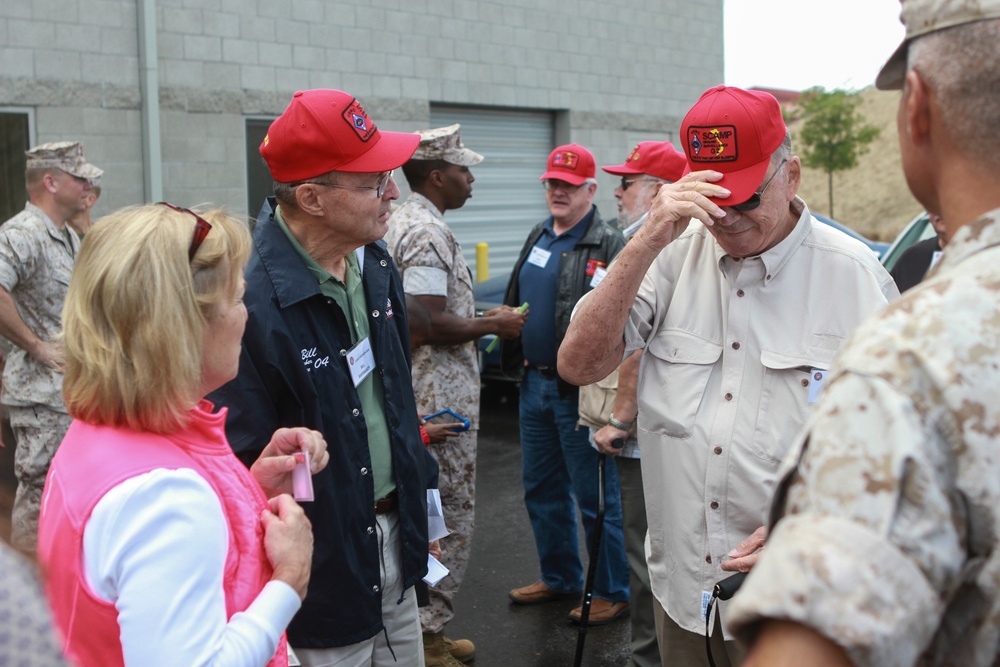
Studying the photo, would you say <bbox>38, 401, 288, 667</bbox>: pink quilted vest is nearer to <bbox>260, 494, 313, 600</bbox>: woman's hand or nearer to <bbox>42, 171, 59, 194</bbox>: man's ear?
<bbox>260, 494, 313, 600</bbox>: woman's hand

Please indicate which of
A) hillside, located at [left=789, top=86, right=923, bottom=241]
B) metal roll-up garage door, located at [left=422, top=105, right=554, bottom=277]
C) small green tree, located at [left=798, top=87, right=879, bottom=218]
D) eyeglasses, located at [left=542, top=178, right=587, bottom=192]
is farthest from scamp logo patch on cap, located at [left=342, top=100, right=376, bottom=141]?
hillside, located at [left=789, top=86, right=923, bottom=241]

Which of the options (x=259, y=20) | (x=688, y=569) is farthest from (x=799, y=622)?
(x=259, y=20)

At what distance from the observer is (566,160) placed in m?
5.71

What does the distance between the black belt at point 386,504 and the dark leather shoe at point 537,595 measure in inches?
104

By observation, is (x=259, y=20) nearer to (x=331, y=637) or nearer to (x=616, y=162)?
(x=616, y=162)

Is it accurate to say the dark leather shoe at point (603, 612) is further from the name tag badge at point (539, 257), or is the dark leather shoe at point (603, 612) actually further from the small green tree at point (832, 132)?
the small green tree at point (832, 132)

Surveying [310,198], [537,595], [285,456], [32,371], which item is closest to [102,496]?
[285,456]

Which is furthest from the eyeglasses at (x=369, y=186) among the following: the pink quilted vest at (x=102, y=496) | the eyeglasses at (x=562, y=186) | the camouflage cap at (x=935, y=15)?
the eyeglasses at (x=562, y=186)

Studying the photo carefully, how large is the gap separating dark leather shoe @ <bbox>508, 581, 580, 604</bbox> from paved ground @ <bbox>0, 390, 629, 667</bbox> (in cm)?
4

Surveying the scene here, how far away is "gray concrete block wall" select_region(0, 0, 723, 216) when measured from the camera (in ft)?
30.2

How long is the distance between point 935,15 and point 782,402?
151cm

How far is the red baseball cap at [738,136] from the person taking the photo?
8.65 feet

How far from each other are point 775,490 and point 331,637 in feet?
6.13

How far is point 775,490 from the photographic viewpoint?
3.84ft
